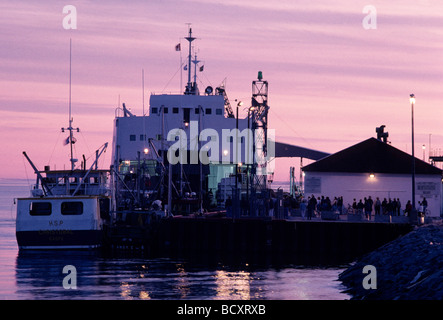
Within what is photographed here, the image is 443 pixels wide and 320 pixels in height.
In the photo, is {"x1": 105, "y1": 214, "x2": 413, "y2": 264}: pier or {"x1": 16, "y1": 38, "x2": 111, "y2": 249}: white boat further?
{"x1": 105, "y1": 214, "x2": 413, "y2": 264}: pier

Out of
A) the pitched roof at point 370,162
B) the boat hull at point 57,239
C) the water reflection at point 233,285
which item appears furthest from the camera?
the pitched roof at point 370,162

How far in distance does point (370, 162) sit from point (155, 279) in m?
29.1

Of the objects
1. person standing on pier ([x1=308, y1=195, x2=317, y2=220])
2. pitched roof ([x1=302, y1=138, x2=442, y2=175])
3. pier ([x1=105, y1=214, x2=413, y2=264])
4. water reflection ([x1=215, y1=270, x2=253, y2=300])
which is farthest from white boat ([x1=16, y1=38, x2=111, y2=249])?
pitched roof ([x1=302, y1=138, x2=442, y2=175])

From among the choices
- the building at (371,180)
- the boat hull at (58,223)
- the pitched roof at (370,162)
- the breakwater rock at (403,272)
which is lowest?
the breakwater rock at (403,272)

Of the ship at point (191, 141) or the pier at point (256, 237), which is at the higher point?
the ship at point (191, 141)

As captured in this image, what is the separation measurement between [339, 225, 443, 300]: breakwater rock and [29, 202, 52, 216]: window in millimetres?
20224

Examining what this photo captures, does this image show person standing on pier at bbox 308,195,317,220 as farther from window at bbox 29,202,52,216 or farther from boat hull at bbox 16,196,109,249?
window at bbox 29,202,52,216

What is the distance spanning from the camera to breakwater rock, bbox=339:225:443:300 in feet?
90.4

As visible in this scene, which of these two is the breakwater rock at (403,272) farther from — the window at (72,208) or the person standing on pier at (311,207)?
the window at (72,208)

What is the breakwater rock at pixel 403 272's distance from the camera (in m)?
27.6

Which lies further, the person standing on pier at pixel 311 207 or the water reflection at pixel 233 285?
the person standing on pier at pixel 311 207

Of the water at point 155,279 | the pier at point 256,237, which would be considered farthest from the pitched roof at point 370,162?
the water at point 155,279

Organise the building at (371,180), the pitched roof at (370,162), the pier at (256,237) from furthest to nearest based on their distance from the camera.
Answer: the pitched roof at (370,162), the building at (371,180), the pier at (256,237)
